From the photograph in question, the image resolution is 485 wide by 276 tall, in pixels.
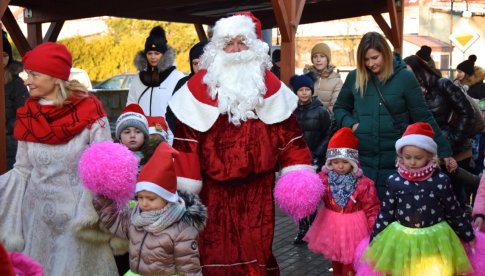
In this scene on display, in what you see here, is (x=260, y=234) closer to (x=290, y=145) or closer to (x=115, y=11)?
(x=290, y=145)

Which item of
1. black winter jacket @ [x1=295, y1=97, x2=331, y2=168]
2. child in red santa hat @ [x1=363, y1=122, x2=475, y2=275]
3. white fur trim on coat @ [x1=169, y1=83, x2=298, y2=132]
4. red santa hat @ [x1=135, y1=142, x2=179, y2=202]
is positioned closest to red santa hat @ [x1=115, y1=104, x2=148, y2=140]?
white fur trim on coat @ [x1=169, y1=83, x2=298, y2=132]

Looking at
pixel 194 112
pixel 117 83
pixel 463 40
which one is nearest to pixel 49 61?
pixel 194 112

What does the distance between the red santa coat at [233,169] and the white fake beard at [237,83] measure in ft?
0.18

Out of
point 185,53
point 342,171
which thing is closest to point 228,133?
point 342,171

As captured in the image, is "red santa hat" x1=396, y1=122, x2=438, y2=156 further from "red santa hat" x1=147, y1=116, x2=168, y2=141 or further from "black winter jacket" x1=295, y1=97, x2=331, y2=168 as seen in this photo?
"black winter jacket" x1=295, y1=97, x2=331, y2=168

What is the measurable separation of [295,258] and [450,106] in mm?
2177

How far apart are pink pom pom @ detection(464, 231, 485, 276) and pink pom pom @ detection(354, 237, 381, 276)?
2.08 feet

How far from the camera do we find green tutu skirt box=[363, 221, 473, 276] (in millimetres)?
4492

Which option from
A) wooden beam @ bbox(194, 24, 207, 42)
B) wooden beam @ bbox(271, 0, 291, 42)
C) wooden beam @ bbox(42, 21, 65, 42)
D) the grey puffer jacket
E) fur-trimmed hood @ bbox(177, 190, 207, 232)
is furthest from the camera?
wooden beam @ bbox(194, 24, 207, 42)

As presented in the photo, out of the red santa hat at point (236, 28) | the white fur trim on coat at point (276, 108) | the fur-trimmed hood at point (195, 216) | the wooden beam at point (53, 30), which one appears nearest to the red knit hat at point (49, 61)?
the red santa hat at point (236, 28)

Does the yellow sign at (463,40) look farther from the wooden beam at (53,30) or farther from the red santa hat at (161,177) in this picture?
the red santa hat at (161,177)

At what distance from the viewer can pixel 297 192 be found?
470 cm

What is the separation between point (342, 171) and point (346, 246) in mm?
605

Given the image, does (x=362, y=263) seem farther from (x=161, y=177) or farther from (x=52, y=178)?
(x=52, y=178)
